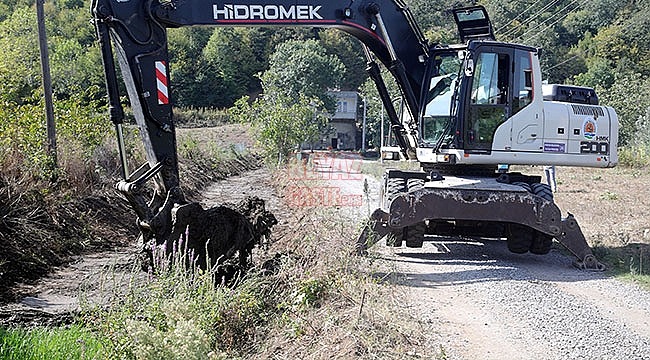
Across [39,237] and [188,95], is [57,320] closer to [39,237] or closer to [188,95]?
[39,237]

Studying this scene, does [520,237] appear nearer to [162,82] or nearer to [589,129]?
[589,129]

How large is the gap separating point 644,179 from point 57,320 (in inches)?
939

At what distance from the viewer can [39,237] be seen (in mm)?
9727

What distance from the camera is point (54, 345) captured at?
5133 mm

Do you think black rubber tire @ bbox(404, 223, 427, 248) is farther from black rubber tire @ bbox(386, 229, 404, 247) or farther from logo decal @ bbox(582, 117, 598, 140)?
logo decal @ bbox(582, 117, 598, 140)

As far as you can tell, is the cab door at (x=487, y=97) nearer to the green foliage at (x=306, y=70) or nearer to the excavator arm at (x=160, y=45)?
the excavator arm at (x=160, y=45)

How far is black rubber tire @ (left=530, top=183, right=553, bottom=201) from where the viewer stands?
9773mm

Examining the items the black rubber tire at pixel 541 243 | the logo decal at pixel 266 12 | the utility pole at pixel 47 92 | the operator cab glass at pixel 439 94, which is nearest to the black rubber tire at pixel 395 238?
the operator cab glass at pixel 439 94

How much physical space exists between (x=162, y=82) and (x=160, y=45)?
1.63ft

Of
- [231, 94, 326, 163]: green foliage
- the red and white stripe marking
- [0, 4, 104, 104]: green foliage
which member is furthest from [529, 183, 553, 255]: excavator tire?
[0, 4, 104, 104]: green foliage

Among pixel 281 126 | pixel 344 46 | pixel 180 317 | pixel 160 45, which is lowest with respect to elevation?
pixel 180 317

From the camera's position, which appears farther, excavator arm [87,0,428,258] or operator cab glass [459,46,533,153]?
operator cab glass [459,46,533,153]

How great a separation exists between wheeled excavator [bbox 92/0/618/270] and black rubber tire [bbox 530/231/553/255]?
0.02 metres

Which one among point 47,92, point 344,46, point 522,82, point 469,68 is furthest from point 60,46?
point 522,82
